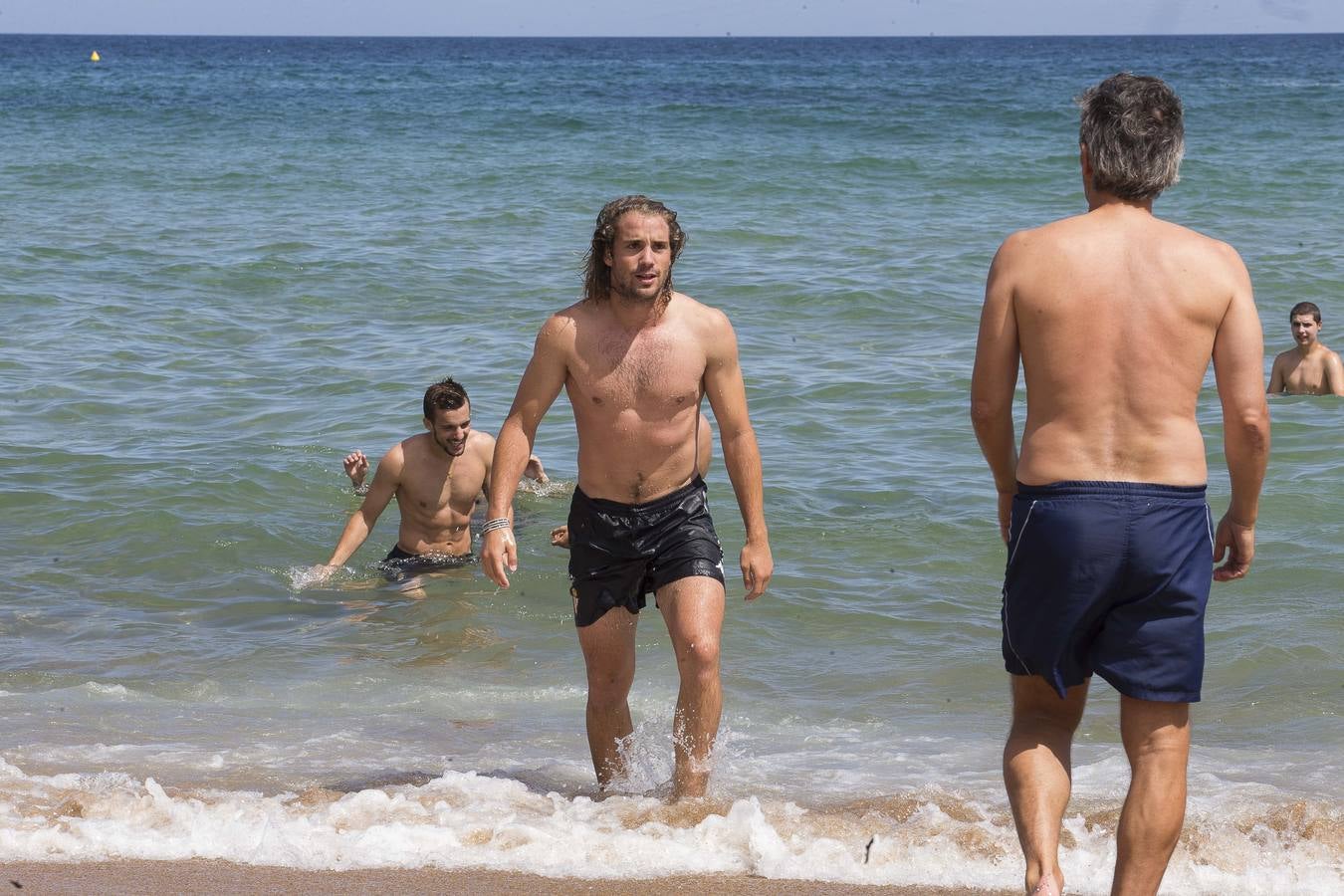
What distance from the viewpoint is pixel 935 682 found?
6.05m

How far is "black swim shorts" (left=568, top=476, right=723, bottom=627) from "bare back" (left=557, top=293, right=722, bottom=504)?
5 cm

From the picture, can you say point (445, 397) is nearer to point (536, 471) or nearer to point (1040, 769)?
point (536, 471)

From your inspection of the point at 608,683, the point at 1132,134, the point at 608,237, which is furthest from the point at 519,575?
the point at 1132,134

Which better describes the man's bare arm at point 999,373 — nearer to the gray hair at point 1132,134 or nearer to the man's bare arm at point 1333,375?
the gray hair at point 1132,134

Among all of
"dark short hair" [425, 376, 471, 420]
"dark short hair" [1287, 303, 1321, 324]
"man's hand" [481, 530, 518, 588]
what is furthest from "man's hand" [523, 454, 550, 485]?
"dark short hair" [1287, 303, 1321, 324]

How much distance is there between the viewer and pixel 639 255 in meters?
4.20

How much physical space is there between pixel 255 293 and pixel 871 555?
29.3 ft

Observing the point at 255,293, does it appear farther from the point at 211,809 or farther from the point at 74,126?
the point at 74,126

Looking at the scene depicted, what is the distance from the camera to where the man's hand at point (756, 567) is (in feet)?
14.0

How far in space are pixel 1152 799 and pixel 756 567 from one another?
1.43 metres

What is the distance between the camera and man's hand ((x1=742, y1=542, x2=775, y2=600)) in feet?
14.0

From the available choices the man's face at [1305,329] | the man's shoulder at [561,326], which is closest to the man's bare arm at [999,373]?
the man's shoulder at [561,326]

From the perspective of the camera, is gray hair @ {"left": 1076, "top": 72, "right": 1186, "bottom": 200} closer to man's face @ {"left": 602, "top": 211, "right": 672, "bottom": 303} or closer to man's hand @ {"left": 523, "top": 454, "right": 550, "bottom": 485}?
man's face @ {"left": 602, "top": 211, "right": 672, "bottom": 303}

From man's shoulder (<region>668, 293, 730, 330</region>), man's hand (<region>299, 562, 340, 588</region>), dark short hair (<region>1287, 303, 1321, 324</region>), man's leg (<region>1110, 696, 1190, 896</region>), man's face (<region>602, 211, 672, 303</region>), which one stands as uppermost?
man's face (<region>602, 211, 672, 303</region>)
